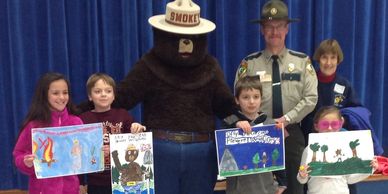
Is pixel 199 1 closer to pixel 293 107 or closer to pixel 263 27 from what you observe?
pixel 263 27

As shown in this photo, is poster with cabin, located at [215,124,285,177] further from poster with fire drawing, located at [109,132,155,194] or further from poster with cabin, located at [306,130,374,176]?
poster with fire drawing, located at [109,132,155,194]

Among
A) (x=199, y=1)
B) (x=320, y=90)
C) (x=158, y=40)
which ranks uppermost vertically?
(x=199, y=1)

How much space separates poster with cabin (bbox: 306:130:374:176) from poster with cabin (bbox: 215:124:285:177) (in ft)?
0.61

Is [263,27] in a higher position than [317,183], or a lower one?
higher

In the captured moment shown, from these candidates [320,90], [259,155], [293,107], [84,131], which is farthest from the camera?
[320,90]

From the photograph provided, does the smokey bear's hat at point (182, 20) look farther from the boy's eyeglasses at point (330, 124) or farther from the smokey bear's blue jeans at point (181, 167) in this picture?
the boy's eyeglasses at point (330, 124)

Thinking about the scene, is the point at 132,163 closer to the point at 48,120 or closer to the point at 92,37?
the point at 48,120

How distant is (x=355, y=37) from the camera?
3564 millimetres

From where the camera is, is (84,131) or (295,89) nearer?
(84,131)

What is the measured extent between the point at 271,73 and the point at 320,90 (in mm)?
472

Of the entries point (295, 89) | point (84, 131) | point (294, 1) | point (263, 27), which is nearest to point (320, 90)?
point (295, 89)

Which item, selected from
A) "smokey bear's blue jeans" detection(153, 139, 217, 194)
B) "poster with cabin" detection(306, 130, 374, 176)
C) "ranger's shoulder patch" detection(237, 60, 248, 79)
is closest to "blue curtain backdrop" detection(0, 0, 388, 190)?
"ranger's shoulder patch" detection(237, 60, 248, 79)

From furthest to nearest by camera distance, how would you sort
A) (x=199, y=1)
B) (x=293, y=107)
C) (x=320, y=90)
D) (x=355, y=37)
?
1. (x=355, y=37)
2. (x=199, y=1)
3. (x=320, y=90)
4. (x=293, y=107)

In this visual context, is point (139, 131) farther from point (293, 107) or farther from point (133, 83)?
point (293, 107)
